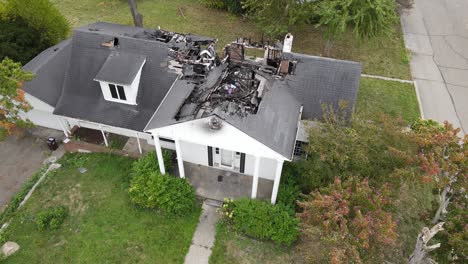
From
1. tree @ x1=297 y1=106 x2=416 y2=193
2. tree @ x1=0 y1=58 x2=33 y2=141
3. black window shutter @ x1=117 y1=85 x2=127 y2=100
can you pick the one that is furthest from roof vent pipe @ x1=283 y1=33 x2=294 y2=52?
tree @ x1=0 y1=58 x2=33 y2=141

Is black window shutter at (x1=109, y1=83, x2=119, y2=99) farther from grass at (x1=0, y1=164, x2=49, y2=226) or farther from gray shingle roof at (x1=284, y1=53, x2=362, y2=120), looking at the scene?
gray shingle roof at (x1=284, y1=53, x2=362, y2=120)

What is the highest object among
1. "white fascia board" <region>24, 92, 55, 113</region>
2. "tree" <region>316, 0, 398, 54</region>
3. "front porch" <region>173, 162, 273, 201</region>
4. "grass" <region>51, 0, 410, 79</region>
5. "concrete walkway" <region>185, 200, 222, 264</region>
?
"tree" <region>316, 0, 398, 54</region>

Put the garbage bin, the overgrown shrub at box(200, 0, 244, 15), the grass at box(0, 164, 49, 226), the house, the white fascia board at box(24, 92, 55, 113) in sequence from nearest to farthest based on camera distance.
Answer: the house → the grass at box(0, 164, 49, 226) → the white fascia board at box(24, 92, 55, 113) → the garbage bin → the overgrown shrub at box(200, 0, 244, 15)

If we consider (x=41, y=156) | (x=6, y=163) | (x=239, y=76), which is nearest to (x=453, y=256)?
(x=239, y=76)

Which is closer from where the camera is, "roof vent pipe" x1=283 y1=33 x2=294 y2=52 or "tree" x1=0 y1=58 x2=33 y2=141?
"tree" x1=0 y1=58 x2=33 y2=141

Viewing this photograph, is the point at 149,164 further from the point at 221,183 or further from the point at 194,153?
the point at 221,183

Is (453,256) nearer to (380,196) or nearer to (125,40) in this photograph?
(380,196)

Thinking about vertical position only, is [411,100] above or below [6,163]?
above
